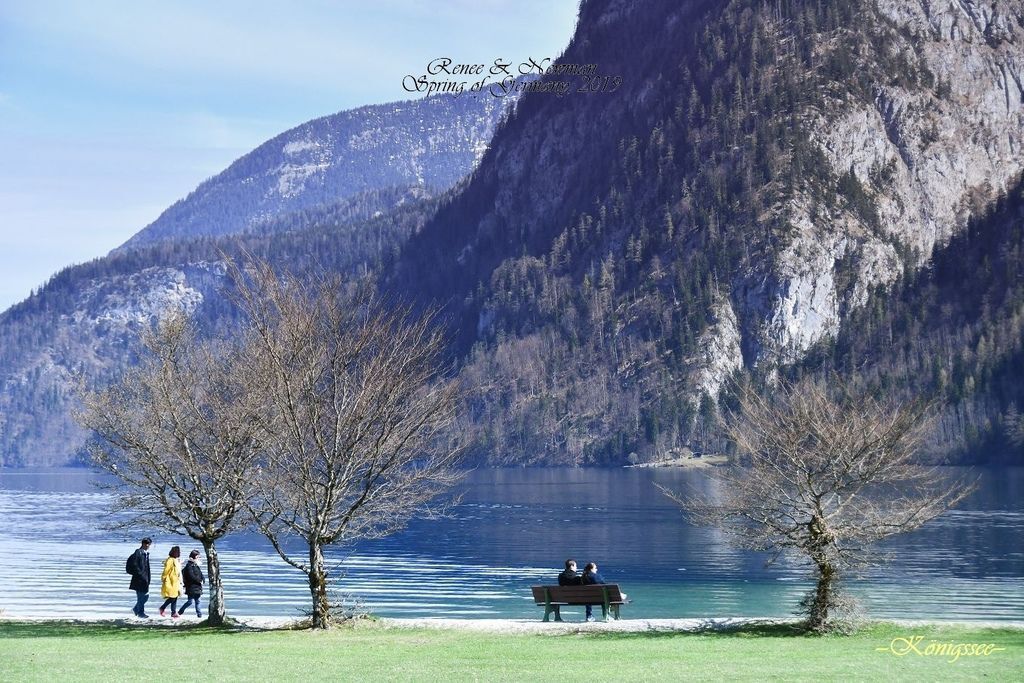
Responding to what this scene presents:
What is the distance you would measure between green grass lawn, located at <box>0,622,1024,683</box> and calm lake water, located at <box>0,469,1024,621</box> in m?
16.9

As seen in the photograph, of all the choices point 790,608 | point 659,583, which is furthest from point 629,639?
point 659,583

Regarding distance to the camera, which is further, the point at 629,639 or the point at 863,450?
the point at 863,450

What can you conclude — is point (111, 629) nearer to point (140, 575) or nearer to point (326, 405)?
point (140, 575)

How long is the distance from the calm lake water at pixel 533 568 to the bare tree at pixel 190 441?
52.6ft

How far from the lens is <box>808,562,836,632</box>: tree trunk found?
32.6m

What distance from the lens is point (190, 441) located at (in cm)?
3728

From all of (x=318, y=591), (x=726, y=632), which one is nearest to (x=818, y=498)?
(x=726, y=632)

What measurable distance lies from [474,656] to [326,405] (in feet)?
31.0

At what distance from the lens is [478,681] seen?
76.1ft

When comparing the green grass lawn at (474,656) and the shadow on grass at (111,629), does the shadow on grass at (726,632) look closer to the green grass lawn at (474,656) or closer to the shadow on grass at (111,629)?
the green grass lawn at (474,656)

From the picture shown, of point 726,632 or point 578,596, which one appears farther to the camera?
point 578,596

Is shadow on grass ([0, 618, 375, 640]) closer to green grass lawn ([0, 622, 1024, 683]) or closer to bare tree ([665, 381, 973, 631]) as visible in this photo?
green grass lawn ([0, 622, 1024, 683])

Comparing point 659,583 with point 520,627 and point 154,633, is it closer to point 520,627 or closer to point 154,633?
point 520,627

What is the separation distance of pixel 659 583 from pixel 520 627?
111 ft
